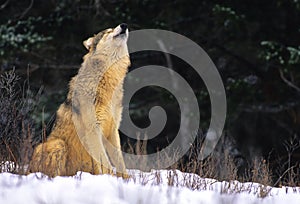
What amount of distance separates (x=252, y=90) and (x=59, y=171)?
29.2 ft

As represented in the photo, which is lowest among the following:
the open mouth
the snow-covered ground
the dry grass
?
the snow-covered ground

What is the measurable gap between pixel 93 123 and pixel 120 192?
7.73ft

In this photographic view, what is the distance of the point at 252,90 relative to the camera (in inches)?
611

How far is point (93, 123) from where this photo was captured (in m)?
8.70

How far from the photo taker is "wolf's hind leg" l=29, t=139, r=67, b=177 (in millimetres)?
7418

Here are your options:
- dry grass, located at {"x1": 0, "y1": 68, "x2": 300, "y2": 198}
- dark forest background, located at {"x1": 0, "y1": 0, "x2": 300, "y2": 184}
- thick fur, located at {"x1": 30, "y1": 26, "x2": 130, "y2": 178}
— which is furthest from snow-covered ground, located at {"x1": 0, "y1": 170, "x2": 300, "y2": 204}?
dark forest background, located at {"x1": 0, "y1": 0, "x2": 300, "y2": 184}

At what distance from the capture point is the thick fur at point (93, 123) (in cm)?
850

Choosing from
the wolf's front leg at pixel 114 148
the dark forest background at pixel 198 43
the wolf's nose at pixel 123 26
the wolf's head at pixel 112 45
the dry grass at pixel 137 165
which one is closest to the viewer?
the dry grass at pixel 137 165

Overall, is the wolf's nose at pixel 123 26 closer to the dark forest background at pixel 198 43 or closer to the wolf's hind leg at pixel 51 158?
the wolf's hind leg at pixel 51 158

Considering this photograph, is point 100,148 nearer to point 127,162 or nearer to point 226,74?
point 127,162

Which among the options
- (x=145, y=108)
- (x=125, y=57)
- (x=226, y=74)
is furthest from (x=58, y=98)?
(x=125, y=57)

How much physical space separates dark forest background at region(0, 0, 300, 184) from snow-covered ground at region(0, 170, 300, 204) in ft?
22.8

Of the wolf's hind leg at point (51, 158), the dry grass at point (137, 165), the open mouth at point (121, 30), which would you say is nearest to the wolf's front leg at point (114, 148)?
the dry grass at point (137, 165)

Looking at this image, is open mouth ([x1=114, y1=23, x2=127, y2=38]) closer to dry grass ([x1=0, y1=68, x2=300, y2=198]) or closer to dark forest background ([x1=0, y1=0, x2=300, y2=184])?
dry grass ([x1=0, y1=68, x2=300, y2=198])
